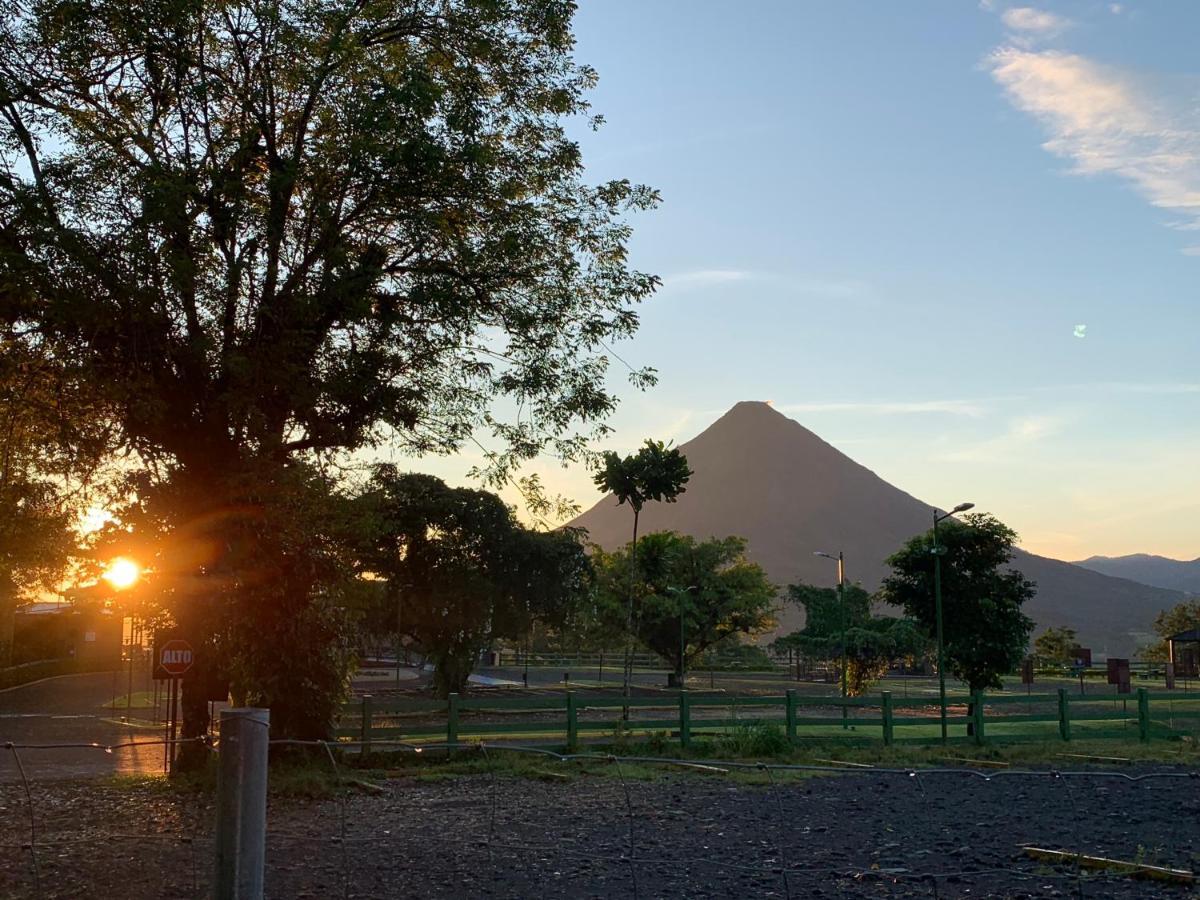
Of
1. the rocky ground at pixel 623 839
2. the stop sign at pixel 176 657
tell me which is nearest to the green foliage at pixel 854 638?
the rocky ground at pixel 623 839

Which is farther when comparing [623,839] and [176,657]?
[176,657]

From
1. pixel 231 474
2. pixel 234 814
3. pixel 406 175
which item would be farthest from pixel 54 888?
pixel 406 175

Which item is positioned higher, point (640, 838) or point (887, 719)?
point (640, 838)

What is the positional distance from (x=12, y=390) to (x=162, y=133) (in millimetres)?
4679

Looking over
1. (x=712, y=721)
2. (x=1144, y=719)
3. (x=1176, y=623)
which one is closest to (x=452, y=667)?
(x=712, y=721)

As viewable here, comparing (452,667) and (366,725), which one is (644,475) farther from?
(366,725)

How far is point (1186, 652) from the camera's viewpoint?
89.3 metres

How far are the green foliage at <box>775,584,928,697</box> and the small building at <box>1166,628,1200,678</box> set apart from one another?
982 inches

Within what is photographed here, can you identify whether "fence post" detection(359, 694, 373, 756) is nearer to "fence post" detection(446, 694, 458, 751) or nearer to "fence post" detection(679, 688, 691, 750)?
"fence post" detection(446, 694, 458, 751)

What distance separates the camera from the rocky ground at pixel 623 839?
10.3 metres

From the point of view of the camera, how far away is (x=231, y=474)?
1797cm

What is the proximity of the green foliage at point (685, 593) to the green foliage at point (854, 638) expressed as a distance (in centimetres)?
725

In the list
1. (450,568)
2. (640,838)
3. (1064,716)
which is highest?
(450,568)

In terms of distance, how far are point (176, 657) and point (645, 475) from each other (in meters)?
32.1
